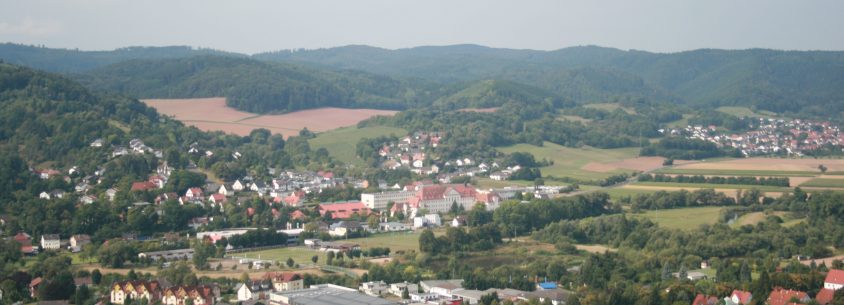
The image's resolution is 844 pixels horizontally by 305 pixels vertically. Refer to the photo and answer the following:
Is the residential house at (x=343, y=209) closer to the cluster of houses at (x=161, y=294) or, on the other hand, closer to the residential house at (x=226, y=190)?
the residential house at (x=226, y=190)

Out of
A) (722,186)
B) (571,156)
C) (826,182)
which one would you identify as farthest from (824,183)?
(571,156)

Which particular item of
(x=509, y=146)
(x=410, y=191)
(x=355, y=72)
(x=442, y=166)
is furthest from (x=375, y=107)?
Result: (x=410, y=191)

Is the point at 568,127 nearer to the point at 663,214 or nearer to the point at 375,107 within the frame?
the point at 375,107

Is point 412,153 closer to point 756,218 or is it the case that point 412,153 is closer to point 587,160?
point 587,160

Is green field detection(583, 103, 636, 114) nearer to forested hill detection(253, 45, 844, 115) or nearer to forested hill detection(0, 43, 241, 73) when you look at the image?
forested hill detection(253, 45, 844, 115)

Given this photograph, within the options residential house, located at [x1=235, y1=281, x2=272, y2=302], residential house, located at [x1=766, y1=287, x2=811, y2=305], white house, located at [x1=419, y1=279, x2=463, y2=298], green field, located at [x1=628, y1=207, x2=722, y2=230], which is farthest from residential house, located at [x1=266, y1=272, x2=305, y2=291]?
green field, located at [x1=628, y1=207, x2=722, y2=230]

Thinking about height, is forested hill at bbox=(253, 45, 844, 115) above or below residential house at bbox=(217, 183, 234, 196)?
above
